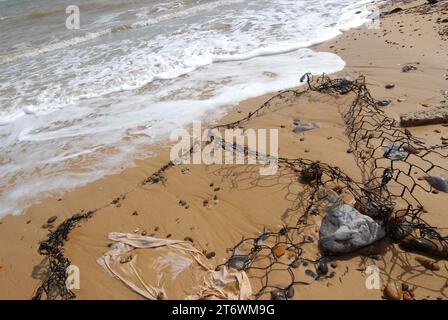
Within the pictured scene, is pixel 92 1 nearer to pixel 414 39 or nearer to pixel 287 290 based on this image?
pixel 414 39

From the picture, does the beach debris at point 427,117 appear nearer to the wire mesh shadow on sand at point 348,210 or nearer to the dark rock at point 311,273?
the wire mesh shadow on sand at point 348,210

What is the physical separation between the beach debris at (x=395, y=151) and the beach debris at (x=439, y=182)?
40cm

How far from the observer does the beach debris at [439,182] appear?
323cm

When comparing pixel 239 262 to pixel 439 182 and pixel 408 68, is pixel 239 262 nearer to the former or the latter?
pixel 439 182

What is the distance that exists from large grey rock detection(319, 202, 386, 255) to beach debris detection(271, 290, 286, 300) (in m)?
0.50

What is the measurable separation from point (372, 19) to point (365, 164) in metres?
6.76

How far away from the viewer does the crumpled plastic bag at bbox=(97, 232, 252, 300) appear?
274 centimetres

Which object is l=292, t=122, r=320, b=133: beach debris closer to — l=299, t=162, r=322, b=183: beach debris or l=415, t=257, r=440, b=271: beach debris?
l=299, t=162, r=322, b=183: beach debris

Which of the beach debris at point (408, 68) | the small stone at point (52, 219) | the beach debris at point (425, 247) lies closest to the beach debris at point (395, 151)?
the beach debris at point (425, 247)

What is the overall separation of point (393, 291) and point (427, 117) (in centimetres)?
255

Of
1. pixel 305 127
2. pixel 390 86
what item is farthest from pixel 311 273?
pixel 390 86

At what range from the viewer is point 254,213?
3408 mm
